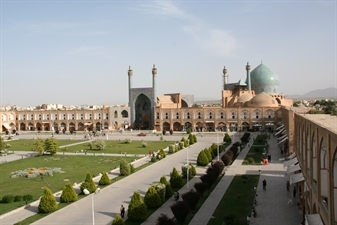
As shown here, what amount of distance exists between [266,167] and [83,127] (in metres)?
50.7

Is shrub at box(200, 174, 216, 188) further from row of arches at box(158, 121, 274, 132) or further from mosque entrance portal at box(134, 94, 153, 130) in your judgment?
mosque entrance portal at box(134, 94, 153, 130)

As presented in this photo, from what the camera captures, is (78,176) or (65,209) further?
(78,176)

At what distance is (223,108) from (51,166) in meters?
39.3

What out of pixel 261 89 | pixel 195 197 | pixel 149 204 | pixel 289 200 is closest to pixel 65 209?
pixel 149 204

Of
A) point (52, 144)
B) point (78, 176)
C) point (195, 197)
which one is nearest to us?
point (195, 197)

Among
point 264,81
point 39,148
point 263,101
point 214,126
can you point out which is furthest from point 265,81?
point 39,148

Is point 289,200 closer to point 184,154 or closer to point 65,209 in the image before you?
point 65,209

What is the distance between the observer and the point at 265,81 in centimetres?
7562

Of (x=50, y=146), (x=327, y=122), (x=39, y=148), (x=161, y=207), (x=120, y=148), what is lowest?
(x=161, y=207)

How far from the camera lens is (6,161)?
34.4 meters

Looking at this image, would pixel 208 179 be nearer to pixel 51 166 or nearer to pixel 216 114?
pixel 51 166

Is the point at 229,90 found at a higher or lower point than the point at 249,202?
higher

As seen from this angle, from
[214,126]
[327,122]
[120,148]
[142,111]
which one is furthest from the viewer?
[142,111]

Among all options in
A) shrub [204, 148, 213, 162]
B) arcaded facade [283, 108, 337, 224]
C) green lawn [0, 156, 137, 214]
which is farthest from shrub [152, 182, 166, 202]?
shrub [204, 148, 213, 162]
